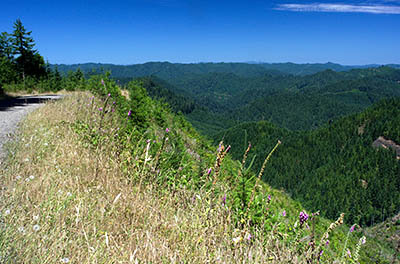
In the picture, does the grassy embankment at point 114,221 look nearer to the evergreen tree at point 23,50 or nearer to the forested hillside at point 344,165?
the evergreen tree at point 23,50

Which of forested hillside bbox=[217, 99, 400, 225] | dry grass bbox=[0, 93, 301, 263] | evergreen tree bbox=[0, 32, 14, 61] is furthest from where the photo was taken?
forested hillside bbox=[217, 99, 400, 225]

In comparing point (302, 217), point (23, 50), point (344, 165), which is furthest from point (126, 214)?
point (344, 165)

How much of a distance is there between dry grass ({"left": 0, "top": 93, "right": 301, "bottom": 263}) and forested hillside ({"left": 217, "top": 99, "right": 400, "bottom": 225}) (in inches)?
3407

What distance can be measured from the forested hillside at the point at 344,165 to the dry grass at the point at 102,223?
86.5m

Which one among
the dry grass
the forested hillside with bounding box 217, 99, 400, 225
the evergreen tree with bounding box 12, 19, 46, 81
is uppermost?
the evergreen tree with bounding box 12, 19, 46, 81

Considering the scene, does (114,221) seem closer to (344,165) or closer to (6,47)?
(6,47)

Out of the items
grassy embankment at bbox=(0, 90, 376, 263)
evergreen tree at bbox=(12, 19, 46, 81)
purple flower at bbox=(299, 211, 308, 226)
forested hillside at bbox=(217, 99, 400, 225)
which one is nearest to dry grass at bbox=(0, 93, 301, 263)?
grassy embankment at bbox=(0, 90, 376, 263)

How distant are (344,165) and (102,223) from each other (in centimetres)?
14089

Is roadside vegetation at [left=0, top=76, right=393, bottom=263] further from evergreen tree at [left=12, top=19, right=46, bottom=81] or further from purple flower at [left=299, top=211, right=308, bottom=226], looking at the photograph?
evergreen tree at [left=12, top=19, right=46, bottom=81]

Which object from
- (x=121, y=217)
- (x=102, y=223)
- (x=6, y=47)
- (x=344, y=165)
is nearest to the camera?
(x=102, y=223)

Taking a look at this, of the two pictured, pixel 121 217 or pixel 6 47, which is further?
pixel 6 47

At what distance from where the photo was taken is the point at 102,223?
2.11m

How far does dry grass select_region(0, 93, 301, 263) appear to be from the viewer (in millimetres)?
1658

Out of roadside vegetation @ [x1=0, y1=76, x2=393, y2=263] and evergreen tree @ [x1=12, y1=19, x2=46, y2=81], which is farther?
evergreen tree @ [x1=12, y1=19, x2=46, y2=81]
